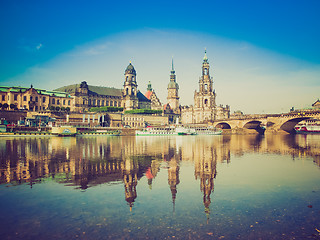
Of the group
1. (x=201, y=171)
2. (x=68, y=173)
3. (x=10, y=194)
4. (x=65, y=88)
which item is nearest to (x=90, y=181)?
(x=68, y=173)

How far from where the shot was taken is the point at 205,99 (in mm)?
153125

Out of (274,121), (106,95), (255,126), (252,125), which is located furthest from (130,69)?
(274,121)

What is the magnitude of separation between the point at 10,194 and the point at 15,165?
31.2 feet

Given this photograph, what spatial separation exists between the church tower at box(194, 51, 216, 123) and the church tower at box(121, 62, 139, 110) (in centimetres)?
3879

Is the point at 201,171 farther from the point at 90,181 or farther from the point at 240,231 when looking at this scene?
the point at 240,231

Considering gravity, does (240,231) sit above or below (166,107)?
below

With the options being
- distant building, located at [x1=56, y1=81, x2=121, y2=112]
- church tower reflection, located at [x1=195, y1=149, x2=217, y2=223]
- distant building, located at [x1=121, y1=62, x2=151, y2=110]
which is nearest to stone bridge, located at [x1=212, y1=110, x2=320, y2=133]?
distant building, located at [x1=121, y1=62, x2=151, y2=110]

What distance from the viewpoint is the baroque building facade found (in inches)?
5822

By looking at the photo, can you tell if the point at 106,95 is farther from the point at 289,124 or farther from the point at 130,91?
the point at 289,124

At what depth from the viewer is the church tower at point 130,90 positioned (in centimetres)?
13700

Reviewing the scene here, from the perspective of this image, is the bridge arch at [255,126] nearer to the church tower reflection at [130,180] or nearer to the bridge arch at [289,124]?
the bridge arch at [289,124]

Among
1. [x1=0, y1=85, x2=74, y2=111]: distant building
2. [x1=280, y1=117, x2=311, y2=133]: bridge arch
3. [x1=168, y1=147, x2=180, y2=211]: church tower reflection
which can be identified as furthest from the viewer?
[x1=0, y1=85, x2=74, y2=111]: distant building

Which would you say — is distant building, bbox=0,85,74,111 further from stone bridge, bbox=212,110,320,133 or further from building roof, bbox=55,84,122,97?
stone bridge, bbox=212,110,320,133

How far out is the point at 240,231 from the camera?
30.0 feet
